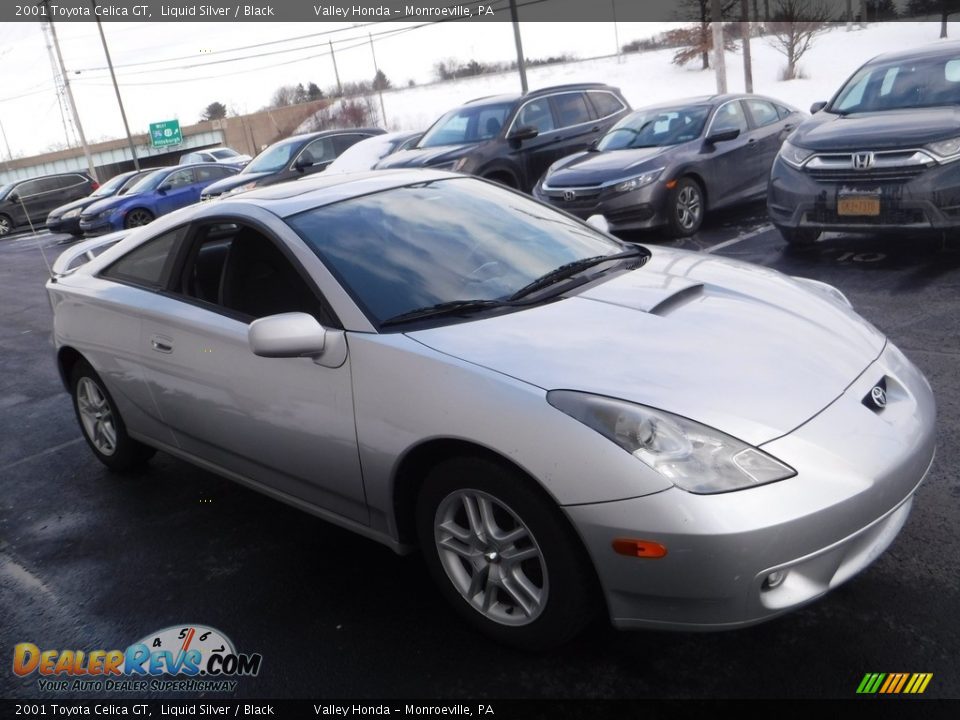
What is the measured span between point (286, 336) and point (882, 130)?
5.48 meters

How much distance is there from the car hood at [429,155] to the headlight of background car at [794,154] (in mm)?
4749

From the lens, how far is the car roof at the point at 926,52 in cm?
721

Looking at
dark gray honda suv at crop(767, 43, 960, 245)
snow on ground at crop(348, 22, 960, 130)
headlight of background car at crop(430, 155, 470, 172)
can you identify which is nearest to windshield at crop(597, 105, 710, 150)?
headlight of background car at crop(430, 155, 470, 172)

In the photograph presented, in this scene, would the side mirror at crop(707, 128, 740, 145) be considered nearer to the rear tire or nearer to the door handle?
the rear tire

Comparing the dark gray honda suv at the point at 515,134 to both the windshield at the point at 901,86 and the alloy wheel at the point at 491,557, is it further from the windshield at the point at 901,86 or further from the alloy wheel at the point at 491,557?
the alloy wheel at the point at 491,557

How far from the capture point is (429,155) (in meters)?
11.1

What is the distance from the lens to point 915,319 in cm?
542

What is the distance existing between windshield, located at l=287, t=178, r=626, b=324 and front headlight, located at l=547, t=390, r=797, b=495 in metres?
0.86

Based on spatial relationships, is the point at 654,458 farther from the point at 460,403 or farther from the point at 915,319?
the point at 915,319

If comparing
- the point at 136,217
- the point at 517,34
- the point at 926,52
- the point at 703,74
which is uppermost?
the point at 517,34

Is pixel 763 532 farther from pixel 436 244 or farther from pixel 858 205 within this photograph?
pixel 858 205

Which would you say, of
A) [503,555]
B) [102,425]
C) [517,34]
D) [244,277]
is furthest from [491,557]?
[517,34]

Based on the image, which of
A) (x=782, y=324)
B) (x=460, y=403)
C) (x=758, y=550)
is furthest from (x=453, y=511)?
(x=782, y=324)

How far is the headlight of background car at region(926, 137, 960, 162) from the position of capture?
6.13m
